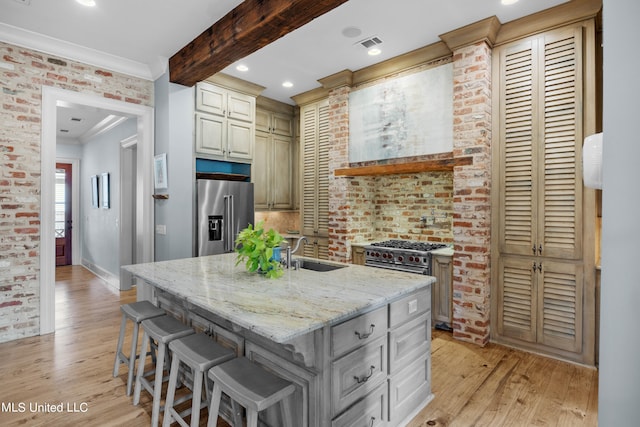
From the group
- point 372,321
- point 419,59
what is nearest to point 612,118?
point 372,321

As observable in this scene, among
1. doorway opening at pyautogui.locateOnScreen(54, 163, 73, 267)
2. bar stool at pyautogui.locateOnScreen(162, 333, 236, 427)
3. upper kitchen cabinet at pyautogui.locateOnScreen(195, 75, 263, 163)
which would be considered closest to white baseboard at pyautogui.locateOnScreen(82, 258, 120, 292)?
doorway opening at pyautogui.locateOnScreen(54, 163, 73, 267)

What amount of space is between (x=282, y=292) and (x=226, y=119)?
3101mm

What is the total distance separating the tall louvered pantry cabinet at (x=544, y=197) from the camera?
2.72m

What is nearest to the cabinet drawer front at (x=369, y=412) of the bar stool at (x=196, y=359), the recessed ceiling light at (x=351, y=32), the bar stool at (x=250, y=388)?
the bar stool at (x=250, y=388)

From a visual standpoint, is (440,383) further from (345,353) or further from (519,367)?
(345,353)

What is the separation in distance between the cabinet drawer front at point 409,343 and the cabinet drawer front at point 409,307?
1.6 inches

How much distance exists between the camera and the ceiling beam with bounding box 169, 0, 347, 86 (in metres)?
2.32

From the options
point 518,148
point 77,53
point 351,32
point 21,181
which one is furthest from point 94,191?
point 518,148

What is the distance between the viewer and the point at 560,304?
2828 mm

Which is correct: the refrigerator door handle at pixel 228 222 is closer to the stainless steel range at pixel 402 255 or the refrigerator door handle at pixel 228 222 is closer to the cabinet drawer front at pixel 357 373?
the stainless steel range at pixel 402 255

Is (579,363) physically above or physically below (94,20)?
below

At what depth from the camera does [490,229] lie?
3160mm

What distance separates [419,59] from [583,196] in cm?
205

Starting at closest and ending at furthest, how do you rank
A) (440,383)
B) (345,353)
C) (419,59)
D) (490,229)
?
(345,353), (440,383), (490,229), (419,59)
